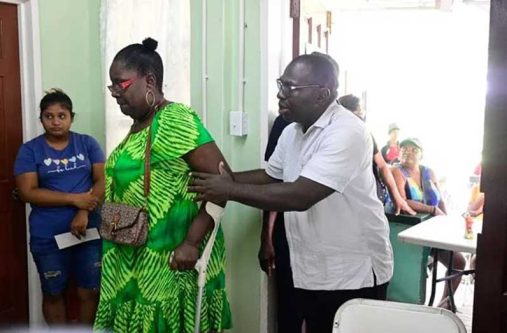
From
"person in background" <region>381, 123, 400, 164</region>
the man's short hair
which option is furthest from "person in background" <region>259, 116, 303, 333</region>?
"person in background" <region>381, 123, 400, 164</region>

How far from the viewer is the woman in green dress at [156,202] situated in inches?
63.1

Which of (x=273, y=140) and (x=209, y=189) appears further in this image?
(x=273, y=140)

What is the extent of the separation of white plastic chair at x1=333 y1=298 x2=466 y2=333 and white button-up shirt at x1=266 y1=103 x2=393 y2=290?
0.98ft

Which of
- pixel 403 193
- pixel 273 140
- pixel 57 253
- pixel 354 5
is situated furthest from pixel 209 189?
pixel 354 5

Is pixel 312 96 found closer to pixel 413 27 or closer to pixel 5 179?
pixel 5 179

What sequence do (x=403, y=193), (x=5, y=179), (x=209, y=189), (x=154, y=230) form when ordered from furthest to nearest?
1. (x=403, y=193)
2. (x=5, y=179)
3. (x=154, y=230)
4. (x=209, y=189)

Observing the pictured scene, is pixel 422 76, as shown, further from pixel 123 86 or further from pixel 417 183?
pixel 123 86

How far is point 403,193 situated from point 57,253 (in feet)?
7.65

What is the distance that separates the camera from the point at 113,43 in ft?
9.18

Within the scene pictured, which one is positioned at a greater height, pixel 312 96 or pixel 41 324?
pixel 312 96

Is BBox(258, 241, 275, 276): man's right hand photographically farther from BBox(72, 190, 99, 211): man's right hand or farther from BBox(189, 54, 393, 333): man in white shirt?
BBox(72, 190, 99, 211): man's right hand

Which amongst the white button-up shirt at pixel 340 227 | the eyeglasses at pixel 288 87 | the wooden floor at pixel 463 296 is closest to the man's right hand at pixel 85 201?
the white button-up shirt at pixel 340 227

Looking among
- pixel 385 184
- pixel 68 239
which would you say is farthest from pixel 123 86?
pixel 385 184

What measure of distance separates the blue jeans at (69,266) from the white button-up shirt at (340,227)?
131 cm
